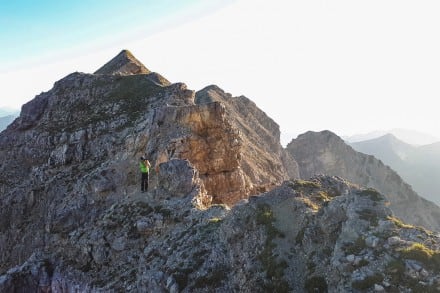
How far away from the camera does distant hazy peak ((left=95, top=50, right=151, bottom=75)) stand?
101 meters

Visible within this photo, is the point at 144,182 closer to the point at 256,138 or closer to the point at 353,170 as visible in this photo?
the point at 256,138

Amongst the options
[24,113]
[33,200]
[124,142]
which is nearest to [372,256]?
[124,142]

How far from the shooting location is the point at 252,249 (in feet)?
84.5

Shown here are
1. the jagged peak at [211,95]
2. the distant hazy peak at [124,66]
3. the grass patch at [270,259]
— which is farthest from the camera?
the jagged peak at [211,95]

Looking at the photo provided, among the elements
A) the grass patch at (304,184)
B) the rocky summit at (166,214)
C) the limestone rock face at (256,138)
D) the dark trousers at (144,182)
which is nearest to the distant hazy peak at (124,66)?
the rocky summit at (166,214)

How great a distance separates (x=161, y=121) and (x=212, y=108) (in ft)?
23.7

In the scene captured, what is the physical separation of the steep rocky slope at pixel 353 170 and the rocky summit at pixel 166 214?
90.8m

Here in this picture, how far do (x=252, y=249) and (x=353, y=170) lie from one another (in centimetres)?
16367

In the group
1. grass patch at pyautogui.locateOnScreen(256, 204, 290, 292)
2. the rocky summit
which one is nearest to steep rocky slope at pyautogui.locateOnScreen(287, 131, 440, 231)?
the rocky summit

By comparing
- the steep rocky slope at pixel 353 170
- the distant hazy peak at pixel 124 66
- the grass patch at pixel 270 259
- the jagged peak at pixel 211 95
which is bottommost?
the steep rocky slope at pixel 353 170

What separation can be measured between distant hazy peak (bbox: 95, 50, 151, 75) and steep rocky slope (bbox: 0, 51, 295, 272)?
41 cm

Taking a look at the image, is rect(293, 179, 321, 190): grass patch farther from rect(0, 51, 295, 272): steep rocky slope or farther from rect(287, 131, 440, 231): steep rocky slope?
rect(287, 131, 440, 231): steep rocky slope

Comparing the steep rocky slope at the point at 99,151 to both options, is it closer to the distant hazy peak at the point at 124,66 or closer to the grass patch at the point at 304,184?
the distant hazy peak at the point at 124,66

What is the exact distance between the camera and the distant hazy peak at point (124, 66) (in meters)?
101
